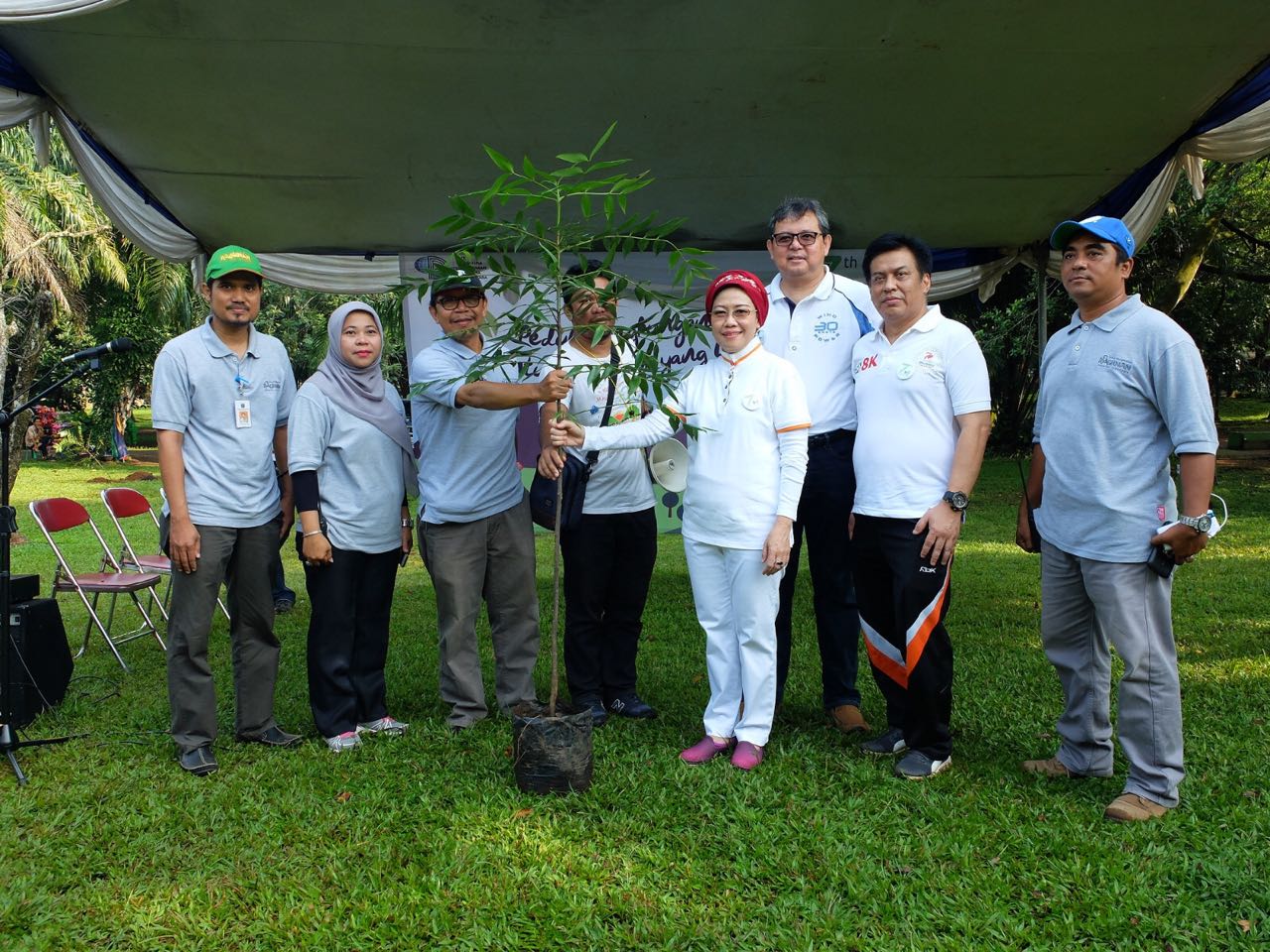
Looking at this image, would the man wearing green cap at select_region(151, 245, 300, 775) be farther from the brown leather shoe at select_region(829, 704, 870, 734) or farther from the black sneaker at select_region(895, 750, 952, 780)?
the black sneaker at select_region(895, 750, 952, 780)

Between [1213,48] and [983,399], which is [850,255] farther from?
[983,399]

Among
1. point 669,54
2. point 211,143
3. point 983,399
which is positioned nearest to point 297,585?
point 211,143

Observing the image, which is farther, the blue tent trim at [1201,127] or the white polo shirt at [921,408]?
the blue tent trim at [1201,127]

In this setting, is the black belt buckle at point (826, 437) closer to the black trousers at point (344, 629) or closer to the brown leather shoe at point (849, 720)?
the brown leather shoe at point (849, 720)

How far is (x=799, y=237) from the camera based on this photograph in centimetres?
387

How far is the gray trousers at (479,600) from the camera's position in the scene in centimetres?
403

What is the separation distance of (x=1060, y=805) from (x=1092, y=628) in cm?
62

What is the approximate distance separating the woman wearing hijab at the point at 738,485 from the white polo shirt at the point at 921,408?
30 cm

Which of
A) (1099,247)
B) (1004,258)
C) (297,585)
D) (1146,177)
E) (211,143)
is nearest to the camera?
(1099,247)

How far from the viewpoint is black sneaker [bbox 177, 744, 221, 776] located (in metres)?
3.69

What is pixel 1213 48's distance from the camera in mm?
4184

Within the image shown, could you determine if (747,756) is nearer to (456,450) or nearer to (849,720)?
(849,720)

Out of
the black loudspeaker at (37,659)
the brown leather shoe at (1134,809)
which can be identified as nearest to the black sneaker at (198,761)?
the black loudspeaker at (37,659)

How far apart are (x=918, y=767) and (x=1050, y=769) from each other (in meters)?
0.49
